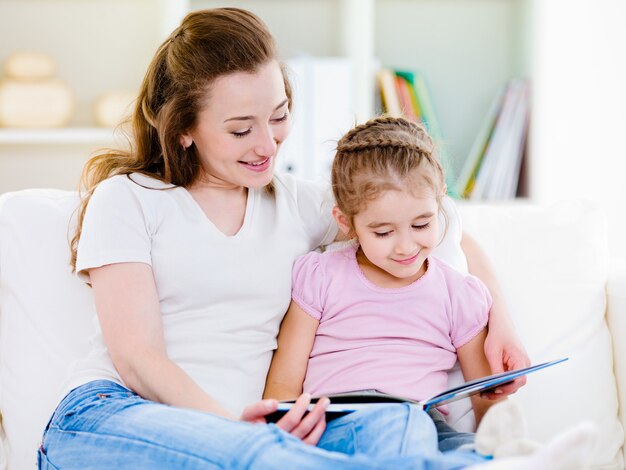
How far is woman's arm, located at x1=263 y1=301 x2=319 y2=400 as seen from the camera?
147 centimetres

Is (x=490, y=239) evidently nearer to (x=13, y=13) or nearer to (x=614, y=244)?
(x=614, y=244)

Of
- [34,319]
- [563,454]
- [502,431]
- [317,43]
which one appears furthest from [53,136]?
[563,454]

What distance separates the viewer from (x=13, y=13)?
2.84 meters

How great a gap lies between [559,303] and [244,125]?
2.22ft

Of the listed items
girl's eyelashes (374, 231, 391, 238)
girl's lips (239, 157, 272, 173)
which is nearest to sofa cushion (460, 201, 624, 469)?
girl's eyelashes (374, 231, 391, 238)

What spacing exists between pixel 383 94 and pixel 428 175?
1.39 meters

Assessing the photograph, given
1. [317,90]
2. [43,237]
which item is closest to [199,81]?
[43,237]

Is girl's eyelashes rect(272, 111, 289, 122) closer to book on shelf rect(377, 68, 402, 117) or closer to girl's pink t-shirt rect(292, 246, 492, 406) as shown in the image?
girl's pink t-shirt rect(292, 246, 492, 406)

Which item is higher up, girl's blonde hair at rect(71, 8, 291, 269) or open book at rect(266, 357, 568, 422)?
girl's blonde hair at rect(71, 8, 291, 269)

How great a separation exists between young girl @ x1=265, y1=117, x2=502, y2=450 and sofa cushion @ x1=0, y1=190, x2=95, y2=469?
0.36m

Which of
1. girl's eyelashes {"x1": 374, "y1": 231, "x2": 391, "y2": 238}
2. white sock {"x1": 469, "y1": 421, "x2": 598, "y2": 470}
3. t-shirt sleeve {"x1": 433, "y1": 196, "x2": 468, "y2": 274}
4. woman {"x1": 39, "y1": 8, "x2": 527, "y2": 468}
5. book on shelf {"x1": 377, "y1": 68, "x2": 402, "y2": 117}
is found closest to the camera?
white sock {"x1": 469, "y1": 421, "x2": 598, "y2": 470}

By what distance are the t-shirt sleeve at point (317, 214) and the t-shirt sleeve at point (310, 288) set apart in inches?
4.0

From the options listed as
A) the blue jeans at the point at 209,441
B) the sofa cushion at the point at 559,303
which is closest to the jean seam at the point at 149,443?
the blue jeans at the point at 209,441

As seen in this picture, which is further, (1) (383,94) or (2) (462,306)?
(1) (383,94)
